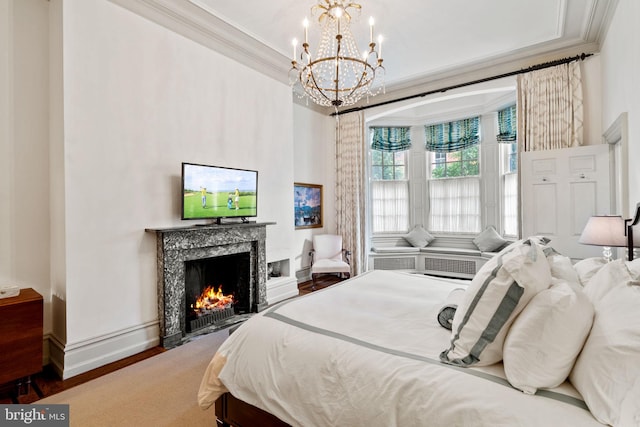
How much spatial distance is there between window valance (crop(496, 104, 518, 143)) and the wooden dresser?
250 inches

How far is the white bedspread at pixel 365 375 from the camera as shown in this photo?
3.49 ft

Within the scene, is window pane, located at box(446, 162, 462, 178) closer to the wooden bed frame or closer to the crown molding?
the crown molding

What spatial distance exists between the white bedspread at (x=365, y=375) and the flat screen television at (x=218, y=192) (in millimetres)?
1825

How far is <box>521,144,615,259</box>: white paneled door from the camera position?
11.7 feet

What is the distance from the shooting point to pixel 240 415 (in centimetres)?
170

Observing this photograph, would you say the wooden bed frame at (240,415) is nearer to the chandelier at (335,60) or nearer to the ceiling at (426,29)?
the chandelier at (335,60)

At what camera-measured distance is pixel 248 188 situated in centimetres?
396

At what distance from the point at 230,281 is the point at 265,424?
2594mm

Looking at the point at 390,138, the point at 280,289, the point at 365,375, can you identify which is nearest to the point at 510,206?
the point at 390,138

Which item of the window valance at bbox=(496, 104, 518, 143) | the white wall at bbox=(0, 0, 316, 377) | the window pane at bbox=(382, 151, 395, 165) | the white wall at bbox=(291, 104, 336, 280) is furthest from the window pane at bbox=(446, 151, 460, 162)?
the white wall at bbox=(0, 0, 316, 377)

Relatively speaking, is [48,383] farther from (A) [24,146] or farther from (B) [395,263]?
(B) [395,263]

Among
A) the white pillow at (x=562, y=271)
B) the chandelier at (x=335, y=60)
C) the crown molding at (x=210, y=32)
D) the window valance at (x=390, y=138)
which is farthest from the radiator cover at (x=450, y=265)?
the crown molding at (x=210, y=32)

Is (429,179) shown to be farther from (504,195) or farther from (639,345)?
(639,345)

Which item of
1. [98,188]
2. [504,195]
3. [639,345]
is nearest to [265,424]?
[639,345]
